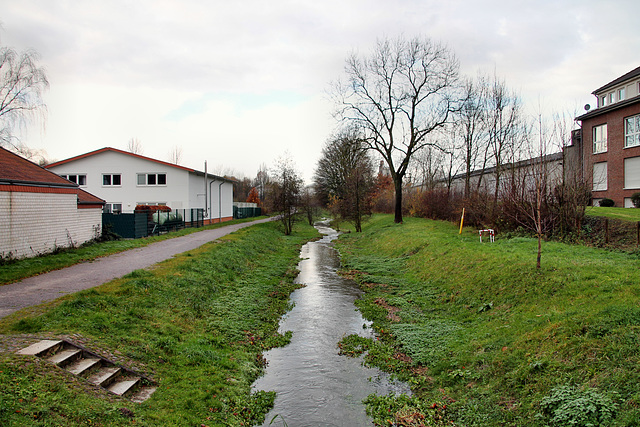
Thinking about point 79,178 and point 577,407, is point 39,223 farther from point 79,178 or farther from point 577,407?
point 79,178

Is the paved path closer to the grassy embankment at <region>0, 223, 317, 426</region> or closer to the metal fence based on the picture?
Result: the grassy embankment at <region>0, 223, 317, 426</region>

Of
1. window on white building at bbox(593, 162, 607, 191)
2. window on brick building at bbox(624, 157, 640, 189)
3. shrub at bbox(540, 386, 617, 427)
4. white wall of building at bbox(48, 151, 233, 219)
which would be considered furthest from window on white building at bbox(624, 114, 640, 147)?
white wall of building at bbox(48, 151, 233, 219)

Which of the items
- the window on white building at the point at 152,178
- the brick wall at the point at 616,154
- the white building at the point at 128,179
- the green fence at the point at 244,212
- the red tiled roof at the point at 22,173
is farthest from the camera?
the green fence at the point at 244,212

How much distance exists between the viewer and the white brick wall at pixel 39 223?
44.4ft

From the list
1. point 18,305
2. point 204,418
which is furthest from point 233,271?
point 204,418

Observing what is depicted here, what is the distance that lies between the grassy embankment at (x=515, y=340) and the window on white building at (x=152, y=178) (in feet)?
92.7

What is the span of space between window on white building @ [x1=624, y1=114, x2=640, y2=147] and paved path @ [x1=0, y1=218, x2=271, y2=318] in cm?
2987

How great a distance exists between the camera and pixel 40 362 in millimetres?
5488

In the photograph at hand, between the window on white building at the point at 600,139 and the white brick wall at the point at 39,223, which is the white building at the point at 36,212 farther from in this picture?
the window on white building at the point at 600,139

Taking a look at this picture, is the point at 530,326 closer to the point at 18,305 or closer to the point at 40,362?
the point at 40,362

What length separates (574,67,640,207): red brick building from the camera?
2538cm

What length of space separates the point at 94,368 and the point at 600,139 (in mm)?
34495

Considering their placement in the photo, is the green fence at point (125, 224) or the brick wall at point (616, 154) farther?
the brick wall at point (616, 154)

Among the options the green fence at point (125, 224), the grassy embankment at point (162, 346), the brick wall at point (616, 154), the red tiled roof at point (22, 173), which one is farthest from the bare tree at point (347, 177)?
the grassy embankment at point (162, 346)
